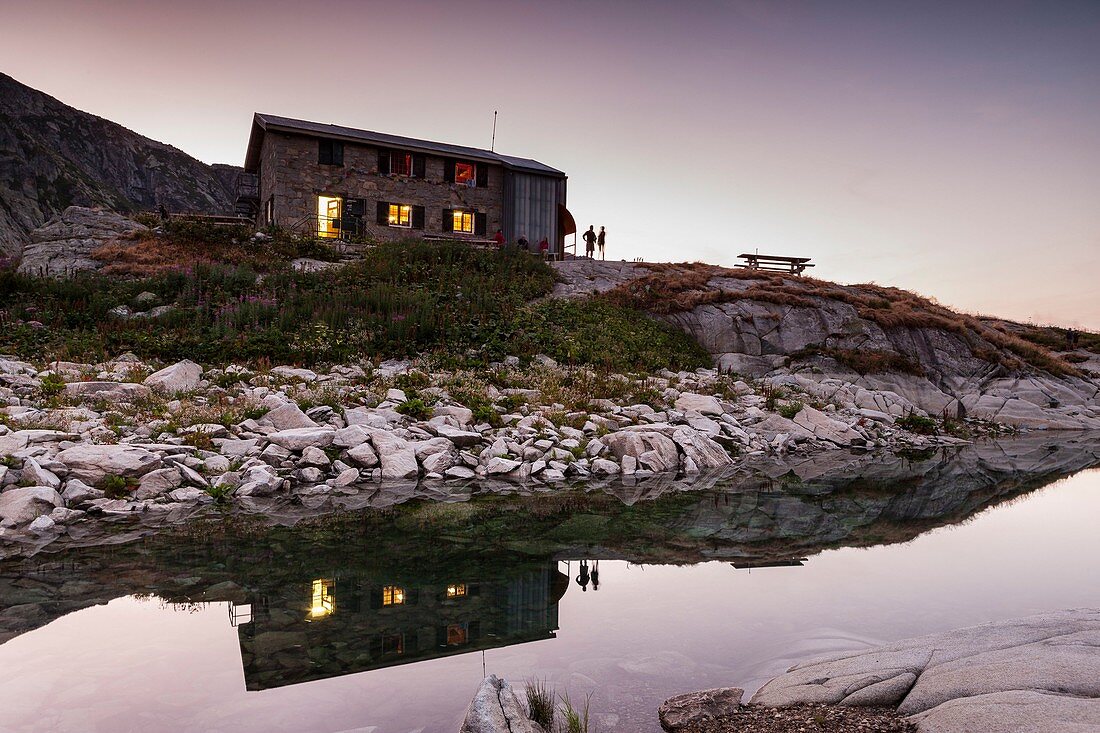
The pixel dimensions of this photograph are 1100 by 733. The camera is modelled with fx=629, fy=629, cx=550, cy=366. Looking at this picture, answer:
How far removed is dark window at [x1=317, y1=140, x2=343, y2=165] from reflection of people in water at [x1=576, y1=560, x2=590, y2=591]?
119ft

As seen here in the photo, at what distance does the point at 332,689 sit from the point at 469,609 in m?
2.03

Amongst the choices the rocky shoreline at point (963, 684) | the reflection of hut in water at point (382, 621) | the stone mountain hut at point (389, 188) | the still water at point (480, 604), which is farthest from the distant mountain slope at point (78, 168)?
the rocky shoreline at point (963, 684)

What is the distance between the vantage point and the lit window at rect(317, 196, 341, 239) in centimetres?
3850

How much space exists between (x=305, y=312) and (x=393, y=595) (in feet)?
57.7

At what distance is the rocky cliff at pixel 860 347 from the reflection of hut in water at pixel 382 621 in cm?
2085

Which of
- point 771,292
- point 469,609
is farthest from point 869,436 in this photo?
point 469,609

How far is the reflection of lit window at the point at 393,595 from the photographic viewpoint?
23.7ft

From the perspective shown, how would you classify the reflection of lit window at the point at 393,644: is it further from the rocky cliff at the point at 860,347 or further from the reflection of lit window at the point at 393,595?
the rocky cliff at the point at 860,347

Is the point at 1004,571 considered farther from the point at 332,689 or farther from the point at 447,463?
the point at 447,463

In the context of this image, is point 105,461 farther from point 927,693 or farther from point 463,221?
point 463,221

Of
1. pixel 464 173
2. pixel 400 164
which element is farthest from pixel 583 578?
pixel 464 173

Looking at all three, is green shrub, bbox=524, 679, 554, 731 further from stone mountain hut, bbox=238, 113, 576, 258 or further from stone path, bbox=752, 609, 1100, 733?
stone mountain hut, bbox=238, 113, 576, 258

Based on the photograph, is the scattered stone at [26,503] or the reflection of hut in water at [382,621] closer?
the reflection of hut in water at [382,621]

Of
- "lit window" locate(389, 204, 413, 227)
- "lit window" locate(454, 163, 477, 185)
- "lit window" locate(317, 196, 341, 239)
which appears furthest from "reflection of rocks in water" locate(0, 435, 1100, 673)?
"lit window" locate(454, 163, 477, 185)
